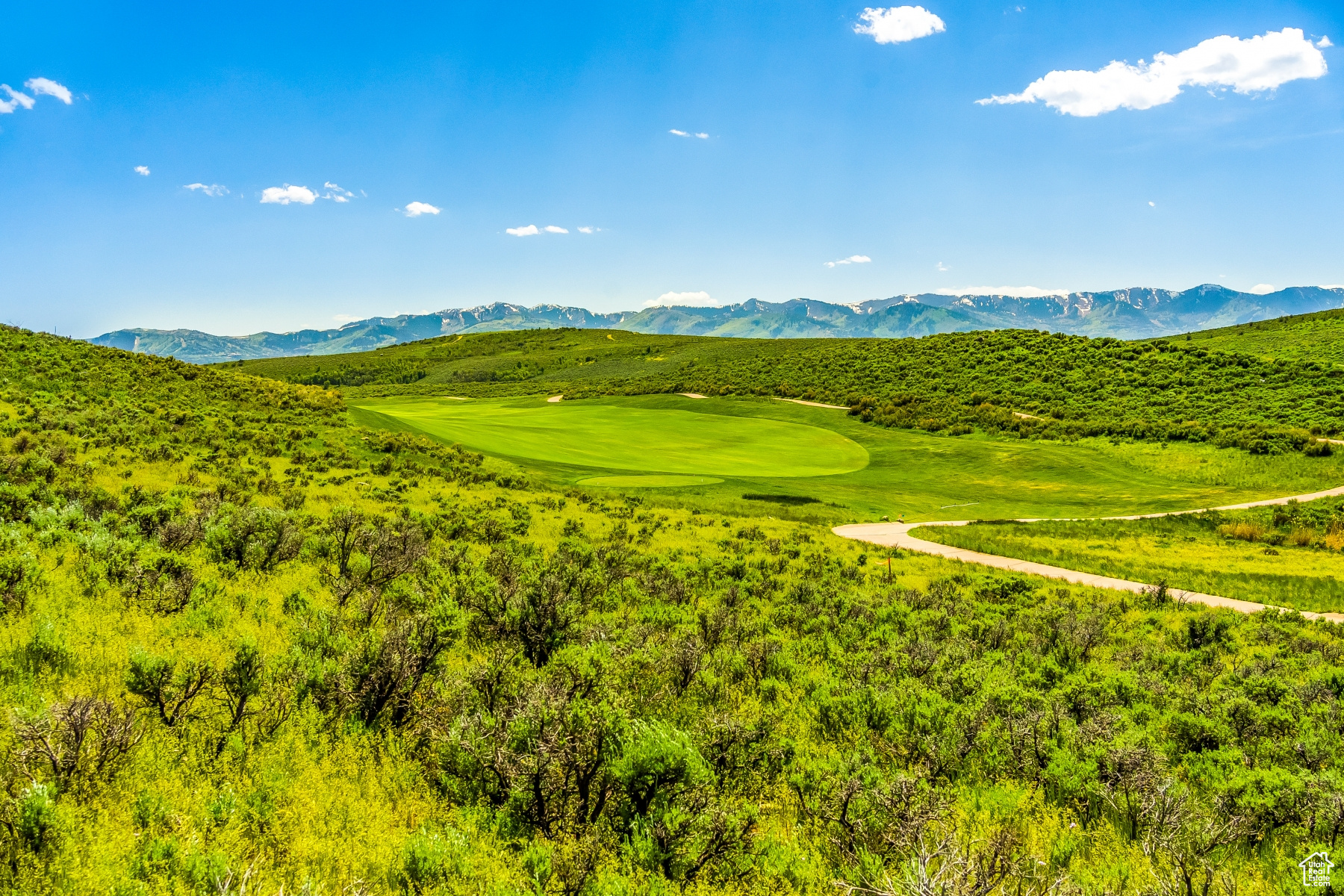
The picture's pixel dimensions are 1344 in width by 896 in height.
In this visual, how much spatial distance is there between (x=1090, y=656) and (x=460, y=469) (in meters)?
25.1

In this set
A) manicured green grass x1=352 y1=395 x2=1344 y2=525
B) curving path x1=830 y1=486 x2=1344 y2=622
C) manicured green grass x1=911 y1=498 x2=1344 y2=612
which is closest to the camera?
curving path x1=830 y1=486 x2=1344 y2=622

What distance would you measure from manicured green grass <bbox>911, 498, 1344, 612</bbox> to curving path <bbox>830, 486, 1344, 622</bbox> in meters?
0.57

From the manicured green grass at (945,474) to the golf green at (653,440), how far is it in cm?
26

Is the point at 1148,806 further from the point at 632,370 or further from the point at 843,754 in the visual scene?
the point at 632,370

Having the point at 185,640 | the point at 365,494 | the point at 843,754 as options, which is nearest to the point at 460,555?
the point at 185,640

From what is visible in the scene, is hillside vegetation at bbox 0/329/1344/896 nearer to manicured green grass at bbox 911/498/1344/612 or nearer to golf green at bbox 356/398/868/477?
manicured green grass at bbox 911/498/1344/612

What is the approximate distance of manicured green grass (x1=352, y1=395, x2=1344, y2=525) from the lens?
3098 centimetres

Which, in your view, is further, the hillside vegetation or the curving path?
the curving path

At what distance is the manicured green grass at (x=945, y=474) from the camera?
3098cm

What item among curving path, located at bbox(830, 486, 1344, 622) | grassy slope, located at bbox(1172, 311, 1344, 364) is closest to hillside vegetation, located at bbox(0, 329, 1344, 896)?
curving path, located at bbox(830, 486, 1344, 622)

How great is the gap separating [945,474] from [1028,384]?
29.5 meters

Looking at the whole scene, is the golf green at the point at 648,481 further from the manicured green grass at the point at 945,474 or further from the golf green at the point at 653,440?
the golf green at the point at 653,440

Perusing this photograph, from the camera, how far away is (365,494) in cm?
2028

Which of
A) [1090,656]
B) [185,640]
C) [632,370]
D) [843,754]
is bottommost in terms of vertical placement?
[1090,656]
